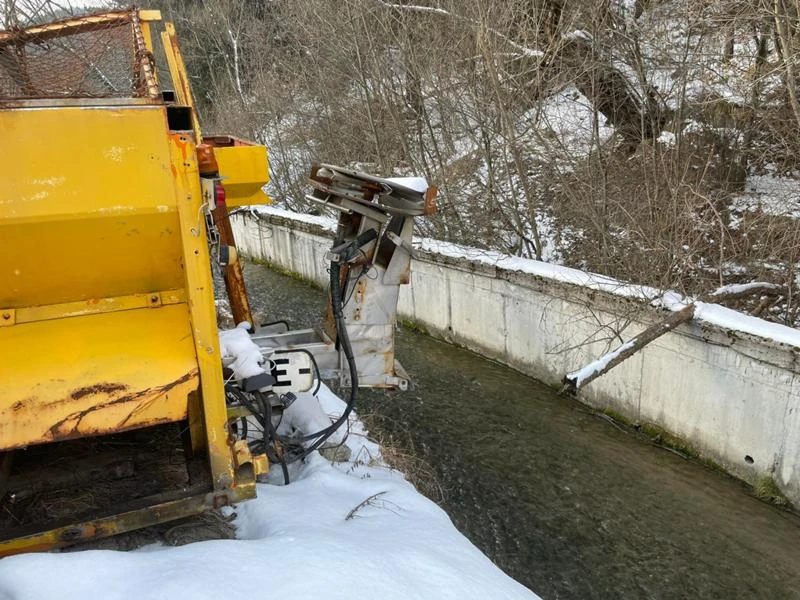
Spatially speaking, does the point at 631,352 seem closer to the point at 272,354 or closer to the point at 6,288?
the point at 272,354

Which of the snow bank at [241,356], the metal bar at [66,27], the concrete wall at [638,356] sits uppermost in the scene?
the metal bar at [66,27]

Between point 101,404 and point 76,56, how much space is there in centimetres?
275

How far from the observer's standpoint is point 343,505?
3303mm

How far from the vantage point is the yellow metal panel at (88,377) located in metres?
2.52

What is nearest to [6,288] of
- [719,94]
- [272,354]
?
[272,354]

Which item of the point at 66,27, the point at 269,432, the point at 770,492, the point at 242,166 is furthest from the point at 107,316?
the point at 770,492

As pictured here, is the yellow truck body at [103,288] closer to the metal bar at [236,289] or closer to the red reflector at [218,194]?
the red reflector at [218,194]

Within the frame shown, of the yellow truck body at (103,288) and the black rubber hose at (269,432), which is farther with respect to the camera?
the black rubber hose at (269,432)

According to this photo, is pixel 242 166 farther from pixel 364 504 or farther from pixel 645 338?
pixel 645 338

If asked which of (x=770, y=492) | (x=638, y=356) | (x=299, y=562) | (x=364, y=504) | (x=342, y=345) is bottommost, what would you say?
(x=770, y=492)

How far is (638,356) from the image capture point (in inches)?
229

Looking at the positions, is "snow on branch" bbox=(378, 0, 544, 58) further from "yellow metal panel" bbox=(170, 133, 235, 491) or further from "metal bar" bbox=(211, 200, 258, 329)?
"yellow metal panel" bbox=(170, 133, 235, 491)

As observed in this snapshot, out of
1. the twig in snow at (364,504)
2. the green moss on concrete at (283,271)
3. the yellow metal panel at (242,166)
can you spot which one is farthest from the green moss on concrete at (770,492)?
the green moss on concrete at (283,271)

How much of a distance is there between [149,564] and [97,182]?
1.58 metres
